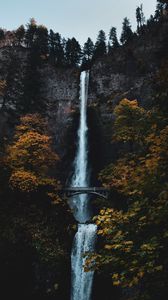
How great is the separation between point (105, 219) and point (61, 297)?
1732cm

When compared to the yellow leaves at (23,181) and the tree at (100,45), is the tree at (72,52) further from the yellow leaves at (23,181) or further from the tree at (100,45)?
the yellow leaves at (23,181)

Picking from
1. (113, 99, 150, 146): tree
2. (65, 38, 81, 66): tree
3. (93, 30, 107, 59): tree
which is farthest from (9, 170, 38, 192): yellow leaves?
(65, 38, 81, 66): tree

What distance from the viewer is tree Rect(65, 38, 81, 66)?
64.8 m

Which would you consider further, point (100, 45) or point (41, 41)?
point (100, 45)

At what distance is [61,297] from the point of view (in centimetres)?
2266

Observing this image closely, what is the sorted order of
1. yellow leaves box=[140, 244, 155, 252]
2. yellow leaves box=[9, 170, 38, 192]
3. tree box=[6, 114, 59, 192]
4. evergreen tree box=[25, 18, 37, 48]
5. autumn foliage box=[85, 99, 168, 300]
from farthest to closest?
evergreen tree box=[25, 18, 37, 48], tree box=[6, 114, 59, 192], yellow leaves box=[9, 170, 38, 192], autumn foliage box=[85, 99, 168, 300], yellow leaves box=[140, 244, 155, 252]

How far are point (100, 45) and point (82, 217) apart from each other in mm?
45176

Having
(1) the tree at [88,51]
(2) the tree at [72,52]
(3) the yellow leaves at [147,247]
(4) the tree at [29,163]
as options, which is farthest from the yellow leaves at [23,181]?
(1) the tree at [88,51]

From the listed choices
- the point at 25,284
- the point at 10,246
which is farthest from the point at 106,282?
the point at 10,246

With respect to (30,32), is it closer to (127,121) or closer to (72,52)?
Answer: (72,52)

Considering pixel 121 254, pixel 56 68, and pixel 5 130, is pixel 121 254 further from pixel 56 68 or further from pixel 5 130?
pixel 56 68

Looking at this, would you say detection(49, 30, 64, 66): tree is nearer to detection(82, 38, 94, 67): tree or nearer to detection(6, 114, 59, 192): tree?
detection(82, 38, 94, 67): tree

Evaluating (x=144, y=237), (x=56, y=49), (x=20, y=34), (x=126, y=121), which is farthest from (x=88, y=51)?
(x=144, y=237)

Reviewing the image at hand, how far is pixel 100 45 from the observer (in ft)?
219
